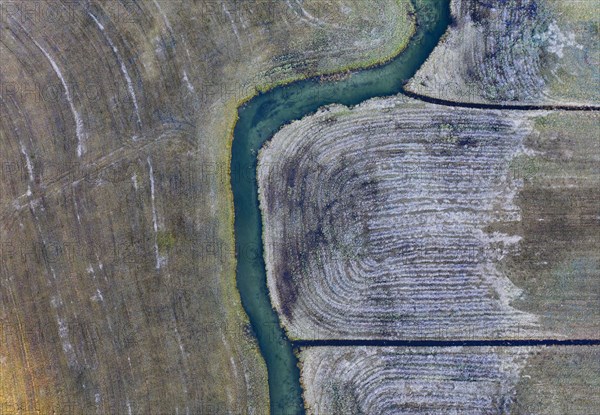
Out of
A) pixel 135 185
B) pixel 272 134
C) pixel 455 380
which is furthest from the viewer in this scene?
pixel 272 134

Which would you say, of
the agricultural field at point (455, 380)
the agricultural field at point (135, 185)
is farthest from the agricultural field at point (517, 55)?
the agricultural field at point (455, 380)

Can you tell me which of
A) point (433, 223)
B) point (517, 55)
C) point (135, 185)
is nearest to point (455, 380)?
point (433, 223)

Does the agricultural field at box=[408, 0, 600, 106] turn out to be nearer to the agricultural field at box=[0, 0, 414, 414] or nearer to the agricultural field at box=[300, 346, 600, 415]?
the agricultural field at box=[0, 0, 414, 414]

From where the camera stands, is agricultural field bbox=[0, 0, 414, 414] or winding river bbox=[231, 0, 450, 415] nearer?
agricultural field bbox=[0, 0, 414, 414]

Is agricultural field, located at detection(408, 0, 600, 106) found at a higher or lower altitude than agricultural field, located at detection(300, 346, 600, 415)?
higher

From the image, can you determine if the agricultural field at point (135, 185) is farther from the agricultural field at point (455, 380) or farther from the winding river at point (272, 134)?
the agricultural field at point (455, 380)

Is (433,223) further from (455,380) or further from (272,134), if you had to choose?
(272,134)

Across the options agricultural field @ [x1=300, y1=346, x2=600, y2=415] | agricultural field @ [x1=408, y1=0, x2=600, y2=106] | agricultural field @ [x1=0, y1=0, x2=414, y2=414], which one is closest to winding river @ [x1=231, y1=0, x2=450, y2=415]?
agricultural field @ [x1=0, y1=0, x2=414, y2=414]
